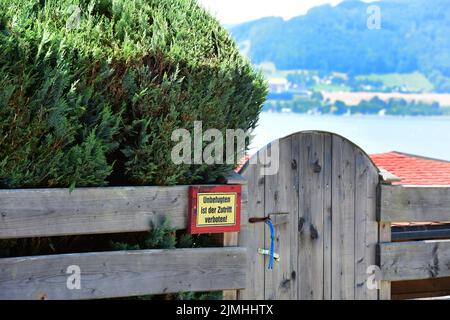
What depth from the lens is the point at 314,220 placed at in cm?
678

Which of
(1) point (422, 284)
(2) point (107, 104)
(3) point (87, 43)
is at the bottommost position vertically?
(1) point (422, 284)

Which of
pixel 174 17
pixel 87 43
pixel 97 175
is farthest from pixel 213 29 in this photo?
pixel 97 175

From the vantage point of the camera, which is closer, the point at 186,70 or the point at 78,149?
the point at 78,149

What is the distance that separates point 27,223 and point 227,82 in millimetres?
1917

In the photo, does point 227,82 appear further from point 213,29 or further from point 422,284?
point 422,284

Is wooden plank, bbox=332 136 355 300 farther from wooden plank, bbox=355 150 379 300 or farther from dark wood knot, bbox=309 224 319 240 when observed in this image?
dark wood knot, bbox=309 224 319 240

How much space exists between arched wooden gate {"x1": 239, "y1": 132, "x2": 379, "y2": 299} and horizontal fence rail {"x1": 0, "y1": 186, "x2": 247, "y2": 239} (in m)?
0.77

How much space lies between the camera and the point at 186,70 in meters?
6.04

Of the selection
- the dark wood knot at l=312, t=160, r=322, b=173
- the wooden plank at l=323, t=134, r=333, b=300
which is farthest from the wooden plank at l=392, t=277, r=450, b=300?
the dark wood knot at l=312, t=160, r=322, b=173

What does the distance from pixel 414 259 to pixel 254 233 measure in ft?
5.69

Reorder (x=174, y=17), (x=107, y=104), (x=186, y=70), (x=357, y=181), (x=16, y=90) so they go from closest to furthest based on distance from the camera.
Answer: (x=16, y=90) < (x=107, y=104) < (x=186, y=70) < (x=174, y=17) < (x=357, y=181)

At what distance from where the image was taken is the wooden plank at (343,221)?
688cm

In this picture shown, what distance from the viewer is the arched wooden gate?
6512mm

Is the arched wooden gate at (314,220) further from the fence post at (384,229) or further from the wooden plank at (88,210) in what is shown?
the wooden plank at (88,210)
